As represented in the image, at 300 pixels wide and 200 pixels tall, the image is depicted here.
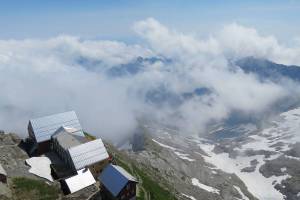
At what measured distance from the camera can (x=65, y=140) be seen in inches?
3492

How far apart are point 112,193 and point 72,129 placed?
29.3 m

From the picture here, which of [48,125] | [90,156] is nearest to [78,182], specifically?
[90,156]

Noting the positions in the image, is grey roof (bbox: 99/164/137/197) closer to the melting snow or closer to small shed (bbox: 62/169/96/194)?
small shed (bbox: 62/169/96/194)

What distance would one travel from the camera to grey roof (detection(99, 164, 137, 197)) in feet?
238

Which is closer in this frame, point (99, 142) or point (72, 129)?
point (99, 142)

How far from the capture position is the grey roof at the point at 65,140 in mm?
86562

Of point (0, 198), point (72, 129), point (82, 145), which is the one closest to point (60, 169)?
point (82, 145)

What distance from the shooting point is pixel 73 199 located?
6769cm

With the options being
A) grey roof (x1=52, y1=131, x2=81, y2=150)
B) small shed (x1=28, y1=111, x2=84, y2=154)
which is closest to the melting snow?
grey roof (x1=52, y1=131, x2=81, y2=150)

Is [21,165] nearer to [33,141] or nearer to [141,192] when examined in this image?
[33,141]

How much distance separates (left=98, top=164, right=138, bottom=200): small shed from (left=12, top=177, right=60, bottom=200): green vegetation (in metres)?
9.69

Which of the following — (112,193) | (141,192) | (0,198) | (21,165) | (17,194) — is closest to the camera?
(0,198)

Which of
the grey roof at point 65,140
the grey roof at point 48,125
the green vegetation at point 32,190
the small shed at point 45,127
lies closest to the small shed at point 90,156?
the grey roof at point 65,140

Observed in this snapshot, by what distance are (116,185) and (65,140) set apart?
22237 mm
